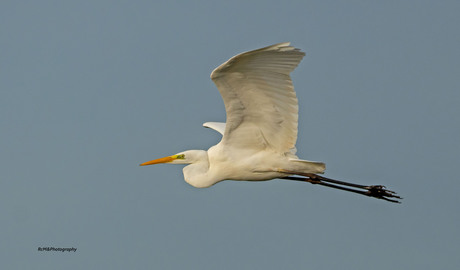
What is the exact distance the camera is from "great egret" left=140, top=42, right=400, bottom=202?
Answer: 1184 cm

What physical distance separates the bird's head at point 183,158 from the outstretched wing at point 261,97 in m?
0.79

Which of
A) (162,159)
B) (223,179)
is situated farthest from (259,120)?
(162,159)

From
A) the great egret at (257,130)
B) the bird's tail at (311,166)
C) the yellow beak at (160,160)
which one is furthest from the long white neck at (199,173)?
the bird's tail at (311,166)

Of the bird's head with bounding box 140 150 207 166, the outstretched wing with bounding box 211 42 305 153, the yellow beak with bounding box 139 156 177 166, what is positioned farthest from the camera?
the yellow beak with bounding box 139 156 177 166

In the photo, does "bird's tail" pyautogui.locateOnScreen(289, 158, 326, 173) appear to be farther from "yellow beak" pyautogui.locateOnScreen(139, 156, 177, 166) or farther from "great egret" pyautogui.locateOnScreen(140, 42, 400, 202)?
"yellow beak" pyautogui.locateOnScreen(139, 156, 177, 166)

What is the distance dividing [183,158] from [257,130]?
6.24 feet

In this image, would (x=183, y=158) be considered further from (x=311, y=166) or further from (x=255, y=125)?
(x=311, y=166)

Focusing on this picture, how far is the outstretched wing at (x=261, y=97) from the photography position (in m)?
11.7

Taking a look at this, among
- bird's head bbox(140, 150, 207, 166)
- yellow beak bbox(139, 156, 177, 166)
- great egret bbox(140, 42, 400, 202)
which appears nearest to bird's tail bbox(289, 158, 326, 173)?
great egret bbox(140, 42, 400, 202)

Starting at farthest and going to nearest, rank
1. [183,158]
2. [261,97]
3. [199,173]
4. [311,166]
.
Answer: [183,158]
[199,173]
[311,166]
[261,97]

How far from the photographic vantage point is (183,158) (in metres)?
14.5

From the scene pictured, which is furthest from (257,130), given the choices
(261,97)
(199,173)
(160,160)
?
(160,160)

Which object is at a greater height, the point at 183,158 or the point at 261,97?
the point at 261,97

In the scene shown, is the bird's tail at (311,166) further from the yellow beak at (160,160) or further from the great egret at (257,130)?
the yellow beak at (160,160)
